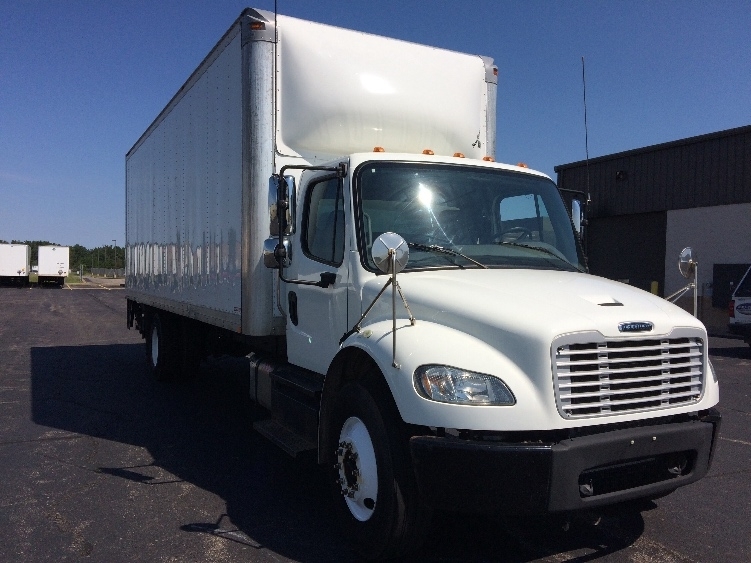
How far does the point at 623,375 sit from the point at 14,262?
188ft

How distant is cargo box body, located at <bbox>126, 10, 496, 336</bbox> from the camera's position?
558cm

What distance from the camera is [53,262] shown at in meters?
53.4

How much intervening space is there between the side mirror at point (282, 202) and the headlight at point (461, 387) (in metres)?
1.91

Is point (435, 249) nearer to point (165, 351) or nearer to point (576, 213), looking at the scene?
point (576, 213)

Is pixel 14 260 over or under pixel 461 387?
over

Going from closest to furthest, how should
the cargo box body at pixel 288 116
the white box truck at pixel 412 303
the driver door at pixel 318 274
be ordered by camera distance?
1. the white box truck at pixel 412 303
2. the driver door at pixel 318 274
3. the cargo box body at pixel 288 116

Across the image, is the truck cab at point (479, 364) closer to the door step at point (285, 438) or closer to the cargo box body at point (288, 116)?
the door step at point (285, 438)

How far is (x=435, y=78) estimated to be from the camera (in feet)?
20.2

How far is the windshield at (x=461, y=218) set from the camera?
177 inches

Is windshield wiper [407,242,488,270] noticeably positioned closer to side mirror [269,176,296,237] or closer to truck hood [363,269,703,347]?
truck hood [363,269,703,347]

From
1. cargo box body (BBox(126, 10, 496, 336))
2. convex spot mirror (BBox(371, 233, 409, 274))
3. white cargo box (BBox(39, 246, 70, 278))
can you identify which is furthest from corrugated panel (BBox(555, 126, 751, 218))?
white cargo box (BBox(39, 246, 70, 278))

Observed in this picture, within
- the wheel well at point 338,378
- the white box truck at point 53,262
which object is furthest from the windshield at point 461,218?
the white box truck at point 53,262

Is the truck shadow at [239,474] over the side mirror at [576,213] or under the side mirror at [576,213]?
under

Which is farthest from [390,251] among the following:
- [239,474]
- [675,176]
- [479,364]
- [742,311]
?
[675,176]
